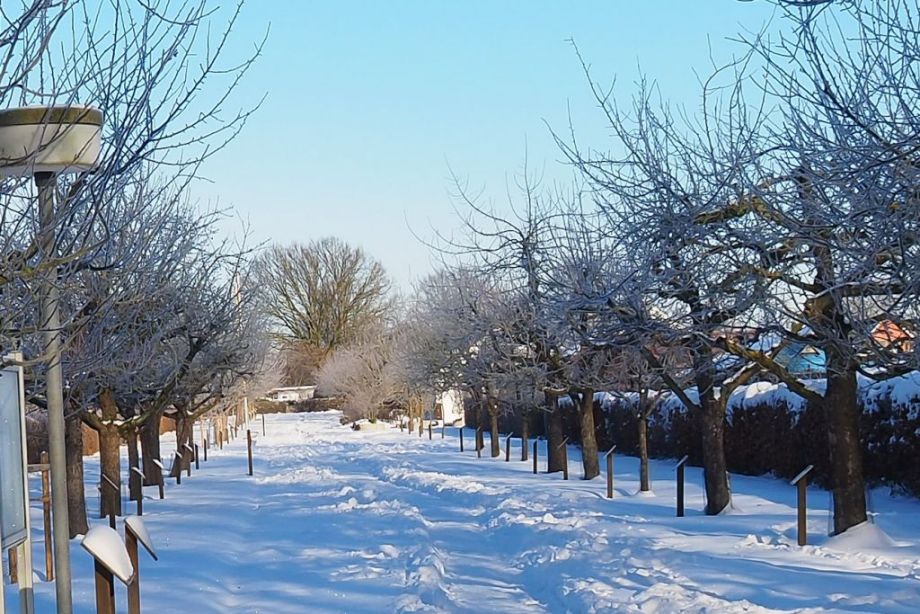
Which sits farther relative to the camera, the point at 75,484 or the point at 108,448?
the point at 108,448

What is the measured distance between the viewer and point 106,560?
607 cm

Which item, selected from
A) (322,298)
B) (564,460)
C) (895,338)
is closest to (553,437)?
(564,460)

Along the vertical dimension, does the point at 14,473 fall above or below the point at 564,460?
above

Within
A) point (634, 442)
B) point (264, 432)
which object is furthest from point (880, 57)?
point (264, 432)

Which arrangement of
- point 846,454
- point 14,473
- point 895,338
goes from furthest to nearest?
point 846,454, point 895,338, point 14,473

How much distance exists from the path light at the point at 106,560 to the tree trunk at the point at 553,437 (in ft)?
69.6

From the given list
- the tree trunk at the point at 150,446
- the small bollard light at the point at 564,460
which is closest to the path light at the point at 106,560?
the small bollard light at the point at 564,460

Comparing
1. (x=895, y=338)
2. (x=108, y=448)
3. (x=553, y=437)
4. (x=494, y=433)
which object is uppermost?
(x=895, y=338)

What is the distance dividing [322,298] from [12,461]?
6645 cm

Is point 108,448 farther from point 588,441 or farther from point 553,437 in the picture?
point 553,437

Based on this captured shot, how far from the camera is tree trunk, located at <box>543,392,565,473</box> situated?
27.8 m

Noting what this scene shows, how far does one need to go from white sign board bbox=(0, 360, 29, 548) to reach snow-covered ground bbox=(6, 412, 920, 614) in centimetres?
580

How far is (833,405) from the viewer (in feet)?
43.8

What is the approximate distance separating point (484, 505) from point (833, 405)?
8.68 metres
